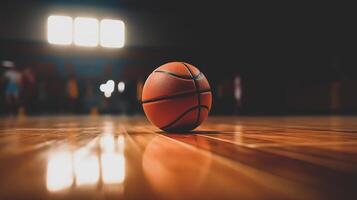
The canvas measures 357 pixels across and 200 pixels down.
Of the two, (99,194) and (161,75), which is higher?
(161,75)

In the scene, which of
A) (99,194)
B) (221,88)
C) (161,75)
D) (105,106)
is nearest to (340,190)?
(99,194)

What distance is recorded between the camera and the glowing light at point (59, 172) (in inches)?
21.3

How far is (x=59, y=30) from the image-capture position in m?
7.52

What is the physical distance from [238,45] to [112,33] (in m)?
2.94

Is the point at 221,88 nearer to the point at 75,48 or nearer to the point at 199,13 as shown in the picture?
the point at 199,13

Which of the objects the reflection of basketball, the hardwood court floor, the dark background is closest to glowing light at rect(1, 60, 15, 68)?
the dark background

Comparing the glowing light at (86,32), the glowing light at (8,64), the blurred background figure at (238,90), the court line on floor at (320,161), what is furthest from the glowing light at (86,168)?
the glowing light at (8,64)

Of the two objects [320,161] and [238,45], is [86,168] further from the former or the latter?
[238,45]

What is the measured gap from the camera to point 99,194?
48 centimetres

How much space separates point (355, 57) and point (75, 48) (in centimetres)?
631

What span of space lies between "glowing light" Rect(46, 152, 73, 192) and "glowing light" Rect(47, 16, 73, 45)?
23.1 ft

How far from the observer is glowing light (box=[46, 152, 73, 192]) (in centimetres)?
54

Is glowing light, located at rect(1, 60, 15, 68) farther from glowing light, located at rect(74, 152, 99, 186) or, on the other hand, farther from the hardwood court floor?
glowing light, located at rect(74, 152, 99, 186)

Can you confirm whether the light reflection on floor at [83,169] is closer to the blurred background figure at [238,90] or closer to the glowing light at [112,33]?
the glowing light at [112,33]
